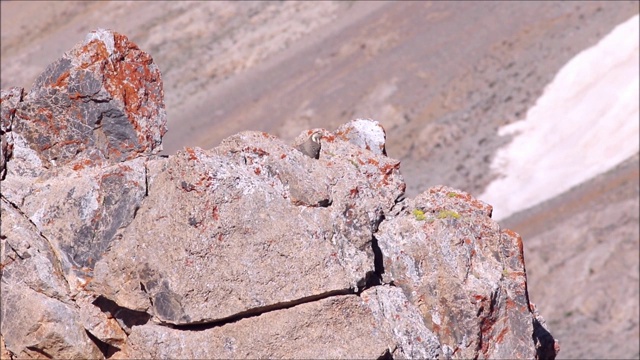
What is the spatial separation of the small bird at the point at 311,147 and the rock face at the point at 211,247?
0.17 meters

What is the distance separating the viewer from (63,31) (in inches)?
2217

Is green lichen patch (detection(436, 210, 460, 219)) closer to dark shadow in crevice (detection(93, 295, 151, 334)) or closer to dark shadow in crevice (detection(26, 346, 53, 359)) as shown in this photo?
dark shadow in crevice (detection(93, 295, 151, 334))

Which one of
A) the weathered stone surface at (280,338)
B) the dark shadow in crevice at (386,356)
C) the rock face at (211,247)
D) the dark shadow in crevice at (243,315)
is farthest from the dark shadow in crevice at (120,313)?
the dark shadow in crevice at (386,356)

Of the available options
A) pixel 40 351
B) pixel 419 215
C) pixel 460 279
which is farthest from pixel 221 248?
pixel 460 279

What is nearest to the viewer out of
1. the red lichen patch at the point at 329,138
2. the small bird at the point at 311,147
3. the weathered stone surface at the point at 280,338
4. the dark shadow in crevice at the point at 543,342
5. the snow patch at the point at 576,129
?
the weathered stone surface at the point at 280,338

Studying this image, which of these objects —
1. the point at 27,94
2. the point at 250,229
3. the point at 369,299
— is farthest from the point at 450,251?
the point at 27,94

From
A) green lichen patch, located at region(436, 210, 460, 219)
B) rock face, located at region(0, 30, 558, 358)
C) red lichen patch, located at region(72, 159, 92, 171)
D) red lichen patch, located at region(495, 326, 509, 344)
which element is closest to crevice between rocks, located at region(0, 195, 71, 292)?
rock face, located at region(0, 30, 558, 358)

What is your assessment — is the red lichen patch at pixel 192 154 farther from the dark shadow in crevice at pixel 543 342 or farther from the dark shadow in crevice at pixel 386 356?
the dark shadow in crevice at pixel 543 342

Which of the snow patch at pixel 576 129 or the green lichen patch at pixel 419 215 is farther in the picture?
the snow patch at pixel 576 129

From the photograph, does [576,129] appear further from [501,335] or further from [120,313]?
[120,313]

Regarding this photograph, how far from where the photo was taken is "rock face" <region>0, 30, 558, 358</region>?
12539 millimetres

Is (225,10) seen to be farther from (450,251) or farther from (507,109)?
(450,251)

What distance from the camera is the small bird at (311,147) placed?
14609 millimetres

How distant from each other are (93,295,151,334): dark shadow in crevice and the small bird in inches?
148
